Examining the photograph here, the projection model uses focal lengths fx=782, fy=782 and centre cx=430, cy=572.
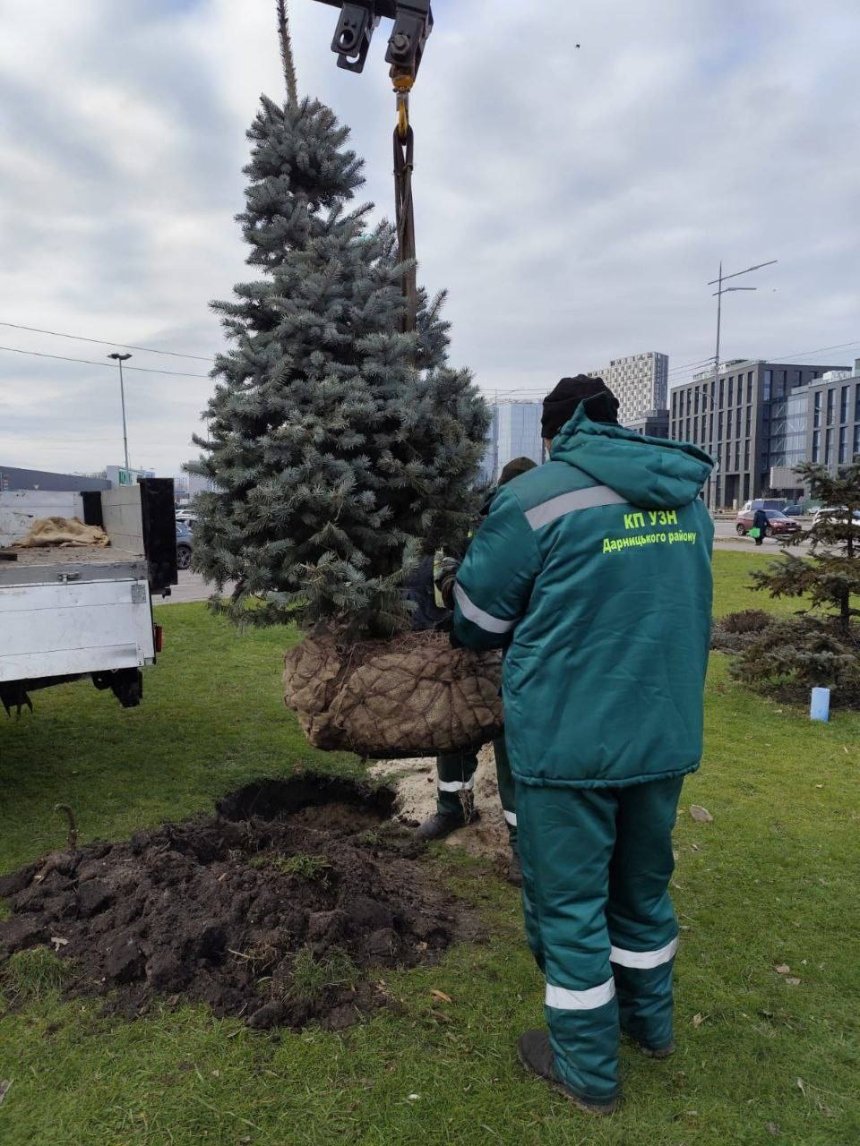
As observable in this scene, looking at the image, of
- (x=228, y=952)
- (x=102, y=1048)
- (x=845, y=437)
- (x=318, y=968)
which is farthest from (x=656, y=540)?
(x=845, y=437)

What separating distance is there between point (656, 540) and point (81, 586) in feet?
10.5

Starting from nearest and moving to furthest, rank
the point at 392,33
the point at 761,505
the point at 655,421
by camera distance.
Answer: the point at 392,33 < the point at 761,505 < the point at 655,421

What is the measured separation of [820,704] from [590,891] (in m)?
5.33

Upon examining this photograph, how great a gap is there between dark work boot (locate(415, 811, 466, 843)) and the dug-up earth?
4 centimetres

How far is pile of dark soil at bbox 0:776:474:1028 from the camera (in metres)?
2.86

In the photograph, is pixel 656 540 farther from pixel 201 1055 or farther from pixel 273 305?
pixel 201 1055

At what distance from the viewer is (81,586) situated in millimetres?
4246

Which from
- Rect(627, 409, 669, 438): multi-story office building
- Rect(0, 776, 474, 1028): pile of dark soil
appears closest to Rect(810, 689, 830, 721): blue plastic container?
Rect(0, 776, 474, 1028): pile of dark soil

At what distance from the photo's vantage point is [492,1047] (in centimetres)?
265

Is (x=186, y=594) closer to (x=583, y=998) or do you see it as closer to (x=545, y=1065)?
(x=545, y=1065)

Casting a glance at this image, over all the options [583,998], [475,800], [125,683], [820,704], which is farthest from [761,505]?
[583,998]

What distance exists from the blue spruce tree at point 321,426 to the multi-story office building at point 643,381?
3865 inches

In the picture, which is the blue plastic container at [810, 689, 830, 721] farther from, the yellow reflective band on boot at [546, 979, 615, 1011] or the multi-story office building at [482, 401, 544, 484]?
the yellow reflective band on boot at [546, 979, 615, 1011]

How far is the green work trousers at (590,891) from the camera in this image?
7.70 feet
